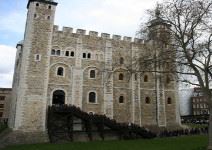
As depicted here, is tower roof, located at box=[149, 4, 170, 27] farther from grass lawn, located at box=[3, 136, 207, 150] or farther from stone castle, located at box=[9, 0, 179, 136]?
grass lawn, located at box=[3, 136, 207, 150]

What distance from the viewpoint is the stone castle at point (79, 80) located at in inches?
982

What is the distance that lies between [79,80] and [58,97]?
116 inches

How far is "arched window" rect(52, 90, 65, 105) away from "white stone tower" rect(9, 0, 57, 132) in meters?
1.56

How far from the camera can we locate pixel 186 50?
56.3 ft

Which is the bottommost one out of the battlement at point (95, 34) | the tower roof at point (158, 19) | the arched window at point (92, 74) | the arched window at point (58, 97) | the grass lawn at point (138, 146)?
the grass lawn at point (138, 146)

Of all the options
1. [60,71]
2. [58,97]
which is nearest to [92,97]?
[58,97]

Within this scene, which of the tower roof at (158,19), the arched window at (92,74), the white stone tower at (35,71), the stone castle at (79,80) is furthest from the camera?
the arched window at (92,74)

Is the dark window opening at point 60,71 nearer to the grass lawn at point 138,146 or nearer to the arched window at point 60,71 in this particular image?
the arched window at point 60,71

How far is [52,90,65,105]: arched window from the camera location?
26578mm

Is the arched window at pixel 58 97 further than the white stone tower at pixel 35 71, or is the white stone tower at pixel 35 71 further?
the arched window at pixel 58 97

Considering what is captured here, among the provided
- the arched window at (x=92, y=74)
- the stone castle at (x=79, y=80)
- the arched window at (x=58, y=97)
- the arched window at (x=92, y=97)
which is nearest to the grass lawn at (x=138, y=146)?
the stone castle at (x=79, y=80)

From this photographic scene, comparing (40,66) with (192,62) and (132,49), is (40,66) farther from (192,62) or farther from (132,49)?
(192,62)

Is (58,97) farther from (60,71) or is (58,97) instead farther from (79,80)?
(79,80)

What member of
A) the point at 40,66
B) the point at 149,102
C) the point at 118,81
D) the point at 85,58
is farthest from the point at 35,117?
the point at 149,102
